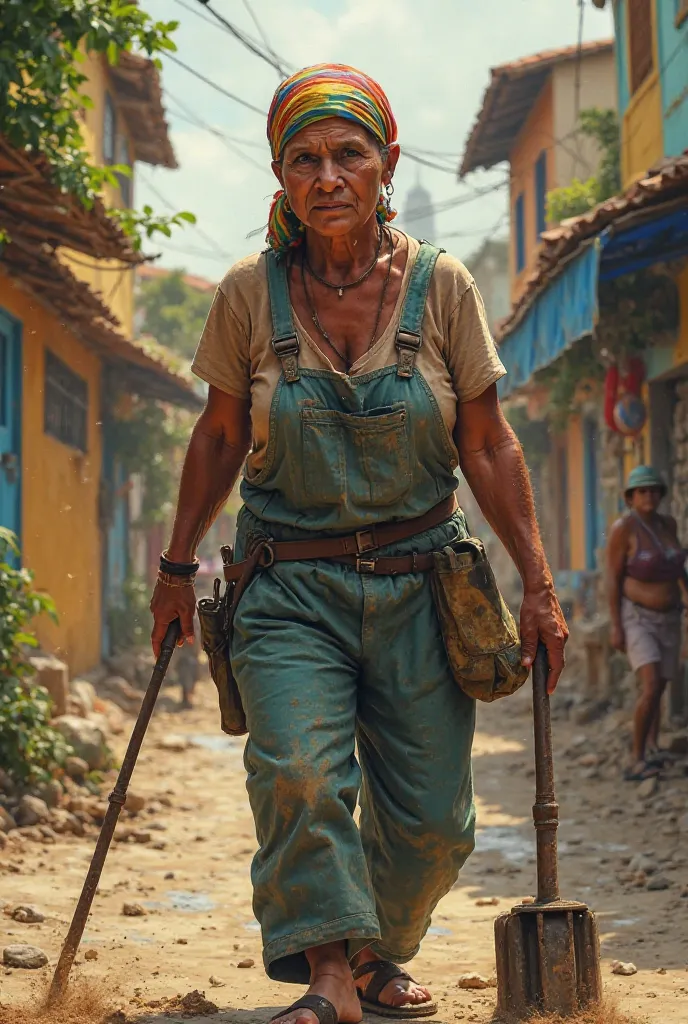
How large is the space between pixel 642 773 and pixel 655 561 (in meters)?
1.31

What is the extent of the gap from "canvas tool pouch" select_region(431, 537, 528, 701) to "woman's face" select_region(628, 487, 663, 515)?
5.66m

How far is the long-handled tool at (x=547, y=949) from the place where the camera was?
3227mm

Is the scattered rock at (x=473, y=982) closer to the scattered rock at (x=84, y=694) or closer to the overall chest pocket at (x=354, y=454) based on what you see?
the overall chest pocket at (x=354, y=454)

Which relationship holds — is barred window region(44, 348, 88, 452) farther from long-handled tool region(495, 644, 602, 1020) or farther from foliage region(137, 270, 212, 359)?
foliage region(137, 270, 212, 359)

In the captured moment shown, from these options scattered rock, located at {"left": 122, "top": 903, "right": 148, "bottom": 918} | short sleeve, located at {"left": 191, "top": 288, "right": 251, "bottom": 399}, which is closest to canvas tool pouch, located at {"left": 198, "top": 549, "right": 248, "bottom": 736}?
short sleeve, located at {"left": 191, "top": 288, "right": 251, "bottom": 399}

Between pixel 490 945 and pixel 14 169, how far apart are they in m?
4.70

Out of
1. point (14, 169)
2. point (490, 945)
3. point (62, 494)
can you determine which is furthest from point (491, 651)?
point (62, 494)

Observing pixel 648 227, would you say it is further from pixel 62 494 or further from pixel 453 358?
pixel 62 494

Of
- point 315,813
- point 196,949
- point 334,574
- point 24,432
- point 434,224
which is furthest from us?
point 434,224

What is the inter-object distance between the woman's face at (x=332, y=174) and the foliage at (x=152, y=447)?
13831mm

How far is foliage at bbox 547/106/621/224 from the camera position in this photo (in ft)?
45.1

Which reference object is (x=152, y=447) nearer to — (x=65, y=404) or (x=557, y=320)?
(x=65, y=404)

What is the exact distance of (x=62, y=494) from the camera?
41.5 ft

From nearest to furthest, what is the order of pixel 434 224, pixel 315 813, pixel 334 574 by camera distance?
pixel 315 813 → pixel 334 574 → pixel 434 224
